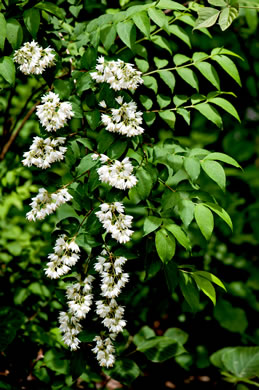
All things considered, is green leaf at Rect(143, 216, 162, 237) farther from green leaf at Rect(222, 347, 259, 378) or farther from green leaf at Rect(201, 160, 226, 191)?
green leaf at Rect(222, 347, 259, 378)

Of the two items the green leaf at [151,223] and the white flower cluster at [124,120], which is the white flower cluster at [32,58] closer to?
the white flower cluster at [124,120]

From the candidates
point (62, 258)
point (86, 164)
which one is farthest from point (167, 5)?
point (62, 258)

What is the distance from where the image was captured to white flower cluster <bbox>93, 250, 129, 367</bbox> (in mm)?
1498

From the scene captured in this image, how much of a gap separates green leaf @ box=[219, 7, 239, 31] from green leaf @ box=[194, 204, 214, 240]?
69cm

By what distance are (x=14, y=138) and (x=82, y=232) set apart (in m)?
1.27

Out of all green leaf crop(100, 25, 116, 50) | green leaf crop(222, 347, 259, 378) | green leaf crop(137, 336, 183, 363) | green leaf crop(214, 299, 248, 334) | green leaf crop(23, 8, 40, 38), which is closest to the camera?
green leaf crop(23, 8, 40, 38)

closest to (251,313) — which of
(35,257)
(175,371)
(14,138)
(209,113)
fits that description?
(175,371)

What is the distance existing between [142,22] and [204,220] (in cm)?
81

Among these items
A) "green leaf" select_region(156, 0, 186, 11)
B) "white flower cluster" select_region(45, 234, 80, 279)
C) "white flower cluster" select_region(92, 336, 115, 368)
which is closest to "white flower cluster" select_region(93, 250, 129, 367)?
"white flower cluster" select_region(92, 336, 115, 368)

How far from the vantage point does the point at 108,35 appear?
1.66m

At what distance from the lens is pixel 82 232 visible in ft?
5.26

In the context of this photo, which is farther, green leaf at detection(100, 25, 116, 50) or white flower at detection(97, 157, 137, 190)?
green leaf at detection(100, 25, 116, 50)

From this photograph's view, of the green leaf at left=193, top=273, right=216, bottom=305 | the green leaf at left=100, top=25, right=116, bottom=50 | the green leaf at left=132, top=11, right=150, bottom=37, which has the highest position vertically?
the green leaf at left=132, top=11, right=150, bottom=37

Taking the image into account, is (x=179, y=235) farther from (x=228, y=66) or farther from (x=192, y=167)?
(x=228, y=66)
